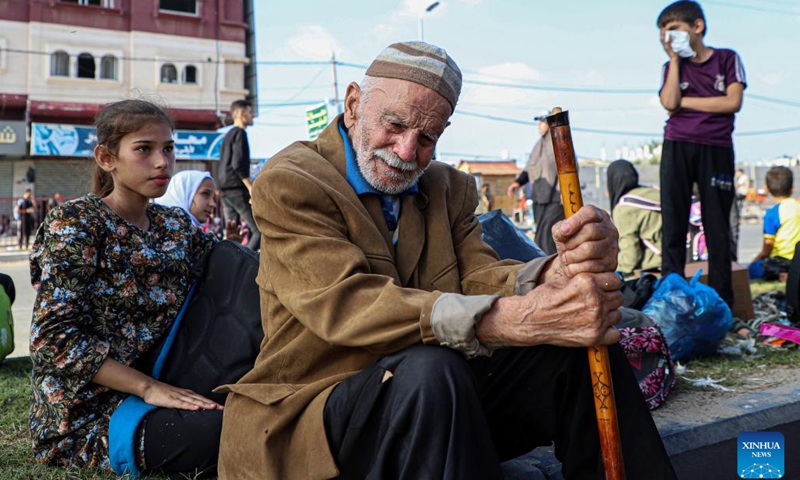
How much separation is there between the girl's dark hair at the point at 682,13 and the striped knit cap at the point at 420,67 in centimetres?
325

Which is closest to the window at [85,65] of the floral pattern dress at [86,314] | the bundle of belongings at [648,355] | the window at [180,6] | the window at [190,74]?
the window at [190,74]

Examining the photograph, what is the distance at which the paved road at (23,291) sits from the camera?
17.7 feet

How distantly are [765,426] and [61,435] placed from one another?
9.41 feet

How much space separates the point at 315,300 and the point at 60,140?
82.6ft

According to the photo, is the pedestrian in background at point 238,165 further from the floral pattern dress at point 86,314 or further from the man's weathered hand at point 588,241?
the man's weathered hand at point 588,241

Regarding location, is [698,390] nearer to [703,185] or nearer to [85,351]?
[703,185]

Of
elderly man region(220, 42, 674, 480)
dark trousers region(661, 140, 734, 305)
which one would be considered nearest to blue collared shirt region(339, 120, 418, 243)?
elderly man region(220, 42, 674, 480)

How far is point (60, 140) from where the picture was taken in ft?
78.1

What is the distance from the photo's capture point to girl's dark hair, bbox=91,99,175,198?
2.76 metres

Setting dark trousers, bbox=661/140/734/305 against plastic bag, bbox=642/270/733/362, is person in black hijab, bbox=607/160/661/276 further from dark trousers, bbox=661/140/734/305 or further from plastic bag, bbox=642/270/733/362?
plastic bag, bbox=642/270/733/362

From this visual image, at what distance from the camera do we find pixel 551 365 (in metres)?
1.85

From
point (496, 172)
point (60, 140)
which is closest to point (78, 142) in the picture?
point (60, 140)

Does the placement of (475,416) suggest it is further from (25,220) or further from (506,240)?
(25,220)

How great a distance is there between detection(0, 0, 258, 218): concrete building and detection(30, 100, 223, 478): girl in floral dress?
2197 centimetres
